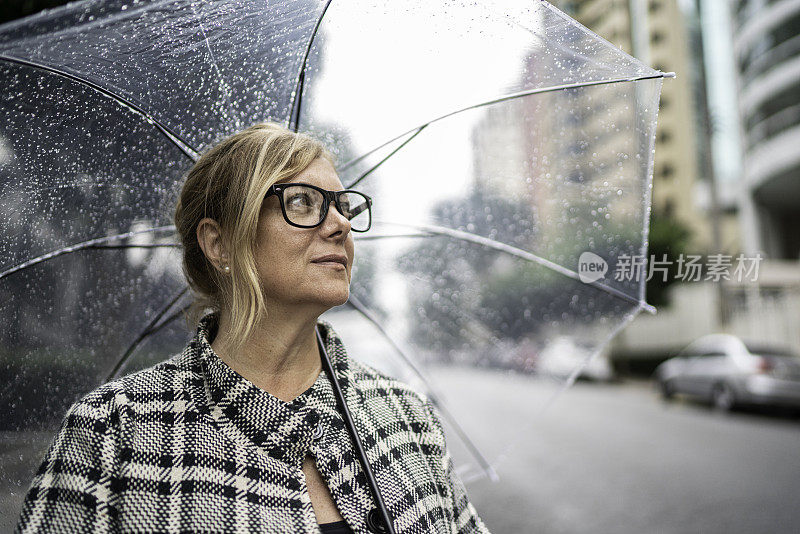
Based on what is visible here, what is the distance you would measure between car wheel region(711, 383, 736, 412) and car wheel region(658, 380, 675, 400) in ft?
5.95

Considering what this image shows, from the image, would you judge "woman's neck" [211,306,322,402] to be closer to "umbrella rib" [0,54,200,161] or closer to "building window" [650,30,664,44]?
"umbrella rib" [0,54,200,161]

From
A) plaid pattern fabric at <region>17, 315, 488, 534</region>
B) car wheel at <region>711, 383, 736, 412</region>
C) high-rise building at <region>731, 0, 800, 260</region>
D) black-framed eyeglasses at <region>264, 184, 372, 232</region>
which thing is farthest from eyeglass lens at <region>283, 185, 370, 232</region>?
high-rise building at <region>731, 0, 800, 260</region>

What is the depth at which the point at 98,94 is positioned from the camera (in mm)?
1835

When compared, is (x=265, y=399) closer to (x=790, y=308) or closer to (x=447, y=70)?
(x=447, y=70)

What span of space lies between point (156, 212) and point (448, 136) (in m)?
1.00

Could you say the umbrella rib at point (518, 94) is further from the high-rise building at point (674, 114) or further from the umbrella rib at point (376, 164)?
the high-rise building at point (674, 114)

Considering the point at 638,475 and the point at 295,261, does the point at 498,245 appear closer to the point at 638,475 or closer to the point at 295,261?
the point at 295,261

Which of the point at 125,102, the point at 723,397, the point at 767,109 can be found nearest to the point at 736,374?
the point at 723,397

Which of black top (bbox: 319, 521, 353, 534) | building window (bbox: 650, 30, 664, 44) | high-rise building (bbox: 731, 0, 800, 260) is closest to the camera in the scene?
black top (bbox: 319, 521, 353, 534)

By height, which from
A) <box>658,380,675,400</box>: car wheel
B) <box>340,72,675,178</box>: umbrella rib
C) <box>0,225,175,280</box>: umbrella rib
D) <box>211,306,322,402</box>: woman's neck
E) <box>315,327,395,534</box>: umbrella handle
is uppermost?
<box>340,72,675,178</box>: umbrella rib

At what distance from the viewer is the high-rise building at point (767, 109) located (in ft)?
101

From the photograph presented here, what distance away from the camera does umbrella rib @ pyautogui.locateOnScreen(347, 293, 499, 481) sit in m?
2.63

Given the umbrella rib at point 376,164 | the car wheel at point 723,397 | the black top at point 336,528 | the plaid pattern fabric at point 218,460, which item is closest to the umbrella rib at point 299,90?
the umbrella rib at point 376,164

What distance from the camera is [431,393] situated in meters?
2.68
